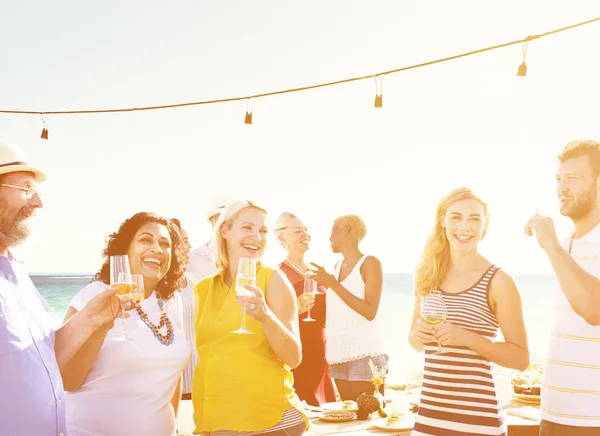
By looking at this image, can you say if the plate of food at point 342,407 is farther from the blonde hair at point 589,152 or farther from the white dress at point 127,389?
the blonde hair at point 589,152

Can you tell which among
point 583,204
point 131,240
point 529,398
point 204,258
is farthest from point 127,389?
point 529,398

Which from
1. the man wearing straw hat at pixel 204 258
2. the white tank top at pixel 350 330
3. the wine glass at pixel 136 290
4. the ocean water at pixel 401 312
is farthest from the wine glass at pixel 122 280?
the ocean water at pixel 401 312


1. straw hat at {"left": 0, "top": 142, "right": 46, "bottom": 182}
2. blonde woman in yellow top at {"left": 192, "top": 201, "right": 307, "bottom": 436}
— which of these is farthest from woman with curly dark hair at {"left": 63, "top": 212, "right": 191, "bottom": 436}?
straw hat at {"left": 0, "top": 142, "right": 46, "bottom": 182}

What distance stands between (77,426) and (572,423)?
7.25 ft

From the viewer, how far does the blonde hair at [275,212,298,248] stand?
5062mm

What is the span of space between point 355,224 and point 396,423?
207 centimetres

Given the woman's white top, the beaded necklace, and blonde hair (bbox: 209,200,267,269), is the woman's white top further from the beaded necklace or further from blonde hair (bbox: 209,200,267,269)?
blonde hair (bbox: 209,200,267,269)

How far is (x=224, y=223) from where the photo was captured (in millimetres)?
2727

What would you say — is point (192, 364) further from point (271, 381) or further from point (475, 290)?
point (475, 290)

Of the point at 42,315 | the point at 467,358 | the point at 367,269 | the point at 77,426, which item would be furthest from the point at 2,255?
the point at 367,269

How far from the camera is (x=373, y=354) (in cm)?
457

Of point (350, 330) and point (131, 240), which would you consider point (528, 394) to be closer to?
point (350, 330)

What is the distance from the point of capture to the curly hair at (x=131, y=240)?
2910 mm

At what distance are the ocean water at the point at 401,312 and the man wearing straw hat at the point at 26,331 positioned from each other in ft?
52.9
